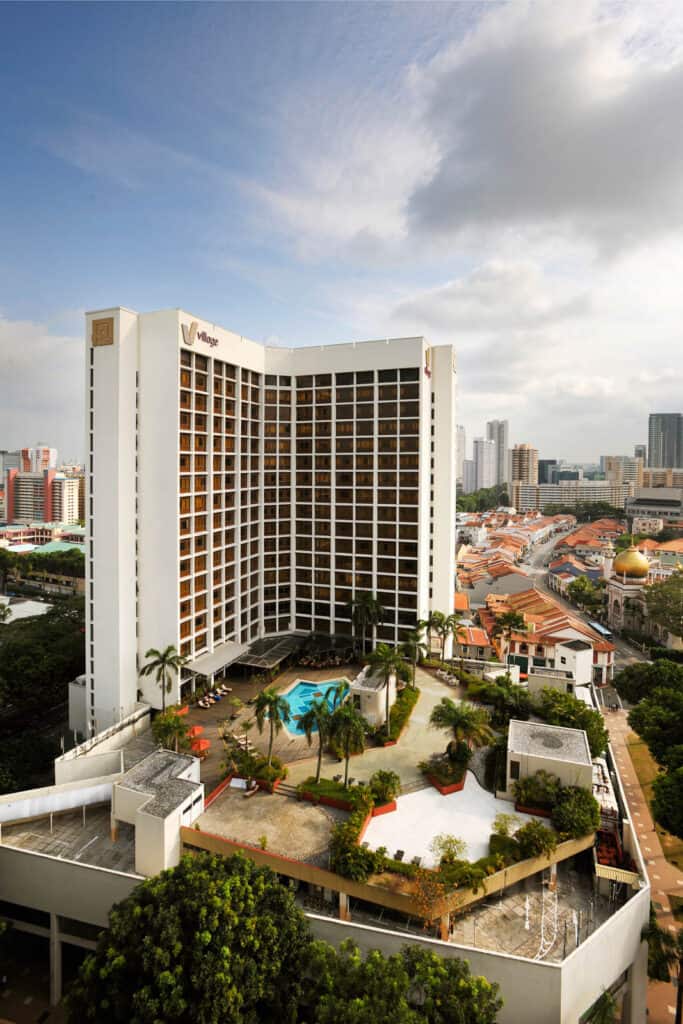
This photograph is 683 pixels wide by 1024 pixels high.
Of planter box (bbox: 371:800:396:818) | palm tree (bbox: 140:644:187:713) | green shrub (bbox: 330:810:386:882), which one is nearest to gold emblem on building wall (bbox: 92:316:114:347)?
palm tree (bbox: 140:644:187:713)

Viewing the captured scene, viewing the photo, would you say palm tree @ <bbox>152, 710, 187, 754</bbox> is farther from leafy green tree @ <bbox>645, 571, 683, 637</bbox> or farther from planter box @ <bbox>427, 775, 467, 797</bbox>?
leafy green tree @ <bbox>645, 571, 683, 637</bbox>

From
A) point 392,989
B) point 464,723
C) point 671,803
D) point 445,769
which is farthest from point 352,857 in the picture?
point 671,803

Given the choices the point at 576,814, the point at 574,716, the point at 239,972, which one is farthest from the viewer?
the point at 574,716

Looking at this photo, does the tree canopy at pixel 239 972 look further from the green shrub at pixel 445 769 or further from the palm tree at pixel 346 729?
the green shrub at pixel 445 769

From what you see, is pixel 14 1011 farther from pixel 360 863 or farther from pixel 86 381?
pixel 86 381

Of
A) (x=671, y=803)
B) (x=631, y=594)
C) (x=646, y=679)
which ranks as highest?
(x=631, y=594)

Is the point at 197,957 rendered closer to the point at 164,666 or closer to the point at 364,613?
the point at 164,666

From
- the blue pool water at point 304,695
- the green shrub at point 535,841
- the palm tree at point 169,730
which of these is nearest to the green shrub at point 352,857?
the green shrub at point 535,841
